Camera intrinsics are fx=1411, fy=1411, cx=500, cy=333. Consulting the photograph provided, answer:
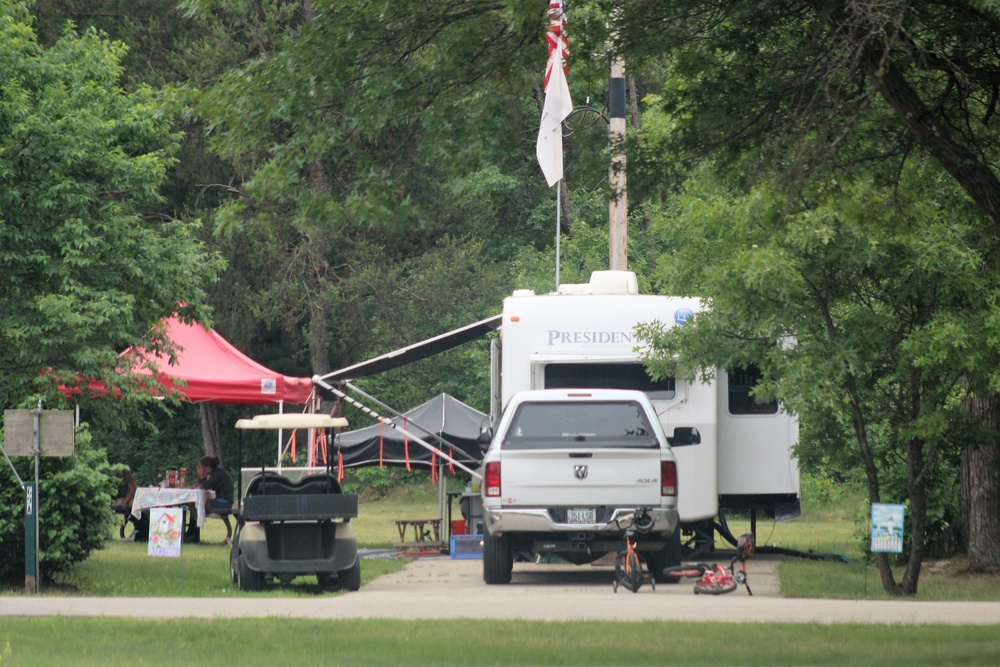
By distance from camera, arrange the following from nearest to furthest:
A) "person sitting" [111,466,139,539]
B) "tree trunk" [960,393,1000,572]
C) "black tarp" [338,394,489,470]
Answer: "tree trunk" [960,393,1000,572]
"black tarp" [338,394,489,470]
"person sitting" [111,466,139,539]

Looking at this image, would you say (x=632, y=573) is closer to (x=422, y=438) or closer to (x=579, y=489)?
(x=579, y=489)

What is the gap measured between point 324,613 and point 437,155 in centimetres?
404

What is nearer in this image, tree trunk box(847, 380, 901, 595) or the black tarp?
tree trunk box(847, 380, 901, 595)

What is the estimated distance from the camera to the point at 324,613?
478 inches

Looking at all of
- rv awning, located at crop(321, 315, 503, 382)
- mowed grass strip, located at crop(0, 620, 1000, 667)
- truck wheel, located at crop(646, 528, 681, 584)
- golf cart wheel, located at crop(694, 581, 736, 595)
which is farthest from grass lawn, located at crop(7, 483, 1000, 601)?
mowed grass strip, located at crop(0, 620, 1000, 667)

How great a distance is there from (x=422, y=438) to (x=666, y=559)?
8015 millimetres

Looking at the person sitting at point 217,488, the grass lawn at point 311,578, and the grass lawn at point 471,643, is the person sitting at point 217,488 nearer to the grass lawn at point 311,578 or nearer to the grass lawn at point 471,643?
the grass lawn at point 311,578

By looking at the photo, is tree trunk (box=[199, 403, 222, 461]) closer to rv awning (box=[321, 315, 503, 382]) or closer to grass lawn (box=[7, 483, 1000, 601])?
grass lawn (box=[7, 483, 1000, 601])

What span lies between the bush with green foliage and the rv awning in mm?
4563

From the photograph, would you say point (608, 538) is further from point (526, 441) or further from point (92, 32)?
point (92, 32)

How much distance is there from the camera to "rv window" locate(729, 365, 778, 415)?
17.8m

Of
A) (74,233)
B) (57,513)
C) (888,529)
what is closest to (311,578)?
(57,513)

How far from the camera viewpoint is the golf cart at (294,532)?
14.0 m

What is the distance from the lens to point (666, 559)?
49.4 ft
